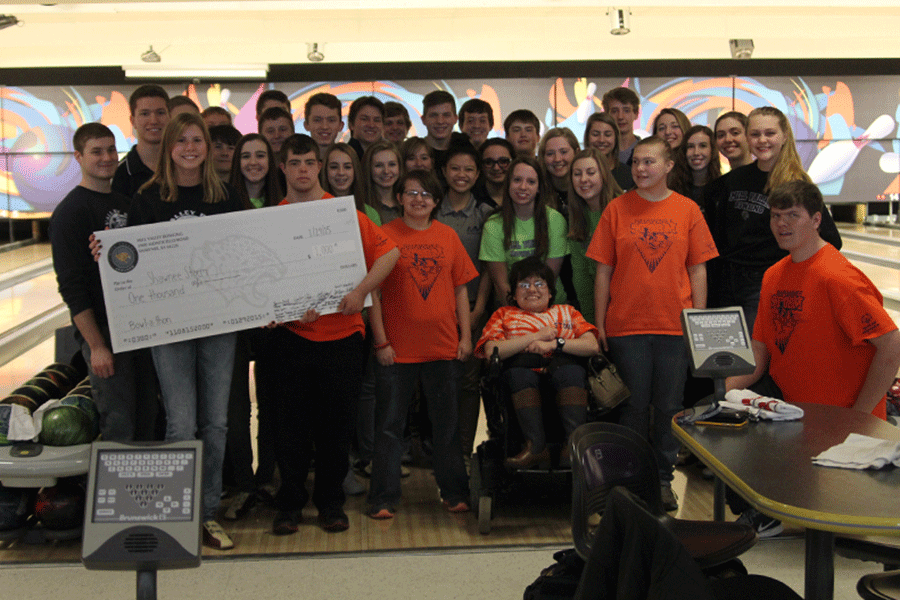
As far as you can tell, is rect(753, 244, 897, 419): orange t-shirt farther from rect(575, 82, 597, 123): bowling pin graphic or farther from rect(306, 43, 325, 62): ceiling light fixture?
rect(575, 82, 597, 123): bowling pin graphic

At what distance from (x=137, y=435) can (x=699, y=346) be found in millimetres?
2093

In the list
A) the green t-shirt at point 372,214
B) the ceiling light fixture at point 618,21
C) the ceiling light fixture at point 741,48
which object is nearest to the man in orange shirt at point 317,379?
the green t-shirt at point 372,214

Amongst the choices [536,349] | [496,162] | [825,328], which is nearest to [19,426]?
[536,349]

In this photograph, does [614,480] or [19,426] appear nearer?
[614,480]

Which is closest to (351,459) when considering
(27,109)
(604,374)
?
(604,374)

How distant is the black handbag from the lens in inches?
129

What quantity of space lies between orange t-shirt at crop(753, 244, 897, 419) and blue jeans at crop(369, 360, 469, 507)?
1.26 m

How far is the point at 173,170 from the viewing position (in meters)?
3.03

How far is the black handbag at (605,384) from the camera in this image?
10.7 ft

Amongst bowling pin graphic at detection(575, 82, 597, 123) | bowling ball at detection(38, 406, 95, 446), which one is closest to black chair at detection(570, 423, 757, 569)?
bowling ball at detection(38, 406, 95, 446)

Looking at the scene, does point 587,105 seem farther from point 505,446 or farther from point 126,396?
point 126,396

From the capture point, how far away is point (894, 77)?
1048cm

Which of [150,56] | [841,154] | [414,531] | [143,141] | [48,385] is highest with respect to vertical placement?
[150,56]

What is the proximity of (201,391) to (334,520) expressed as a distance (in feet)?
2.36
